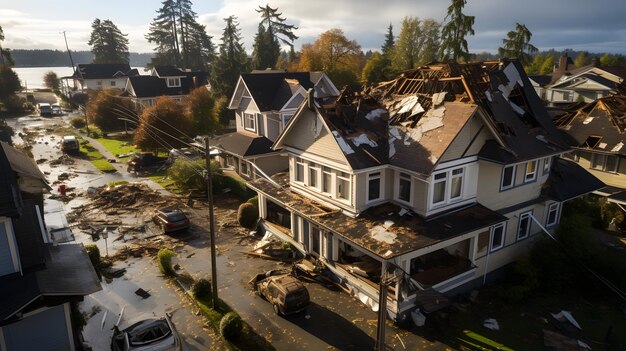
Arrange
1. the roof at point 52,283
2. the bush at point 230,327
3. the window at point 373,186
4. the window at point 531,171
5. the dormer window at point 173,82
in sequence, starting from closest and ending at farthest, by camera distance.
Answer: the roof at point 52,283
the bush at point 230,327
the window at point 373,186
the window at point 531,171
the dormer window at point 173,82

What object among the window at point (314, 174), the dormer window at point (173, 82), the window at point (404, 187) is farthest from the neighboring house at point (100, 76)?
the window at point (404, 187)

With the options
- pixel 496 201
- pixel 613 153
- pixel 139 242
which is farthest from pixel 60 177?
pixel 613 153

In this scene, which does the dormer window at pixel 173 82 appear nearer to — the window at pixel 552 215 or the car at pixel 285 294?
the car at pixel 285 294

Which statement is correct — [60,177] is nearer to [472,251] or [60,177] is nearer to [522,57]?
→ [472,251]

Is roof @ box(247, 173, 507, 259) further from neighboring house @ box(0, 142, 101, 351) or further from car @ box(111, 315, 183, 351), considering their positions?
neighboring house @ box(0, 142, 101, 351)

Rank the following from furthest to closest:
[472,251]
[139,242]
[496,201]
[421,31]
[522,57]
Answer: [421,31] → [522,57] → [139,242] → [496,201] → [472,251]

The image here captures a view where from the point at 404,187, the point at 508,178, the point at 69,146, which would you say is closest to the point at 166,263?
the point at 404,187
